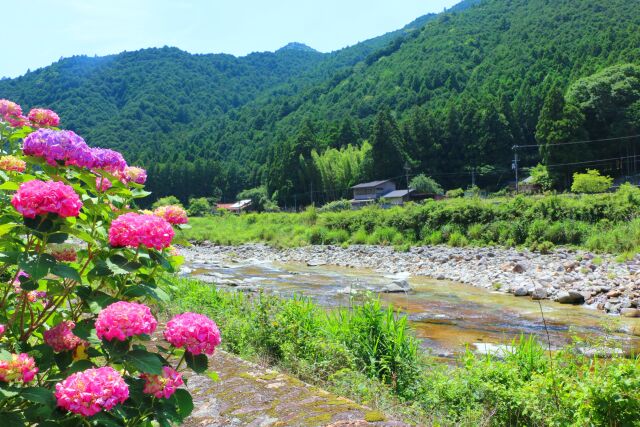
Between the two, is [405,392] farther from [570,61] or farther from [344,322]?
[570,61]

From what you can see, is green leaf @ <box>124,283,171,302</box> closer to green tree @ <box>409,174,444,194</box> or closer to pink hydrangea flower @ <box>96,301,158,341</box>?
pink hydrangea flower @ <box>96,301,158,341</box>

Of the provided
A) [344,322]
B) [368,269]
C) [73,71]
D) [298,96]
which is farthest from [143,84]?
[344,322]

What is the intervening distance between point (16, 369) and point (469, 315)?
1044 cm

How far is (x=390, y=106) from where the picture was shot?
89312 millimetres

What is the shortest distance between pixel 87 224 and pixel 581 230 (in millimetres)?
20561

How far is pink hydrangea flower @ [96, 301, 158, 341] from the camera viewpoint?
4.94 feet

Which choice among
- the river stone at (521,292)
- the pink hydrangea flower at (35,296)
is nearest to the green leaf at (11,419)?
the pink hydrangea flower at (35,296)

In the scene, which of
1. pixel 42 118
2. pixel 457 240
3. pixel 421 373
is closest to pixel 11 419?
pixel 42 118

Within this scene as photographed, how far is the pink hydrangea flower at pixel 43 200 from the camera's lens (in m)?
1.48

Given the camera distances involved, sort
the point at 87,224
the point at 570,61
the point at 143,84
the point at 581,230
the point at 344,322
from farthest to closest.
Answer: the point at 143,84, the point at 570,61, the point at 581,230, the point at 344,322, the point at 87,224

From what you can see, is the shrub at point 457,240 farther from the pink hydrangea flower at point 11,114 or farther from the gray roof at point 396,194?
the gray roof at point 396,194

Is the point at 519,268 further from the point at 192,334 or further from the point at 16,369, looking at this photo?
the point at 16,369

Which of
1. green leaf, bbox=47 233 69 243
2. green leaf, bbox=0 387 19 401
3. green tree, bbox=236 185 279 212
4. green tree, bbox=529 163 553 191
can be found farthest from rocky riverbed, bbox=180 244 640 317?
green tree, bbox=236 185 279 212

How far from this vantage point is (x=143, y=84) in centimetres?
12975
